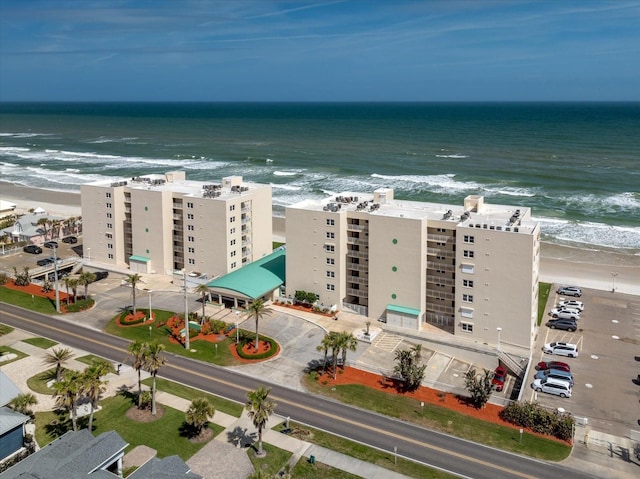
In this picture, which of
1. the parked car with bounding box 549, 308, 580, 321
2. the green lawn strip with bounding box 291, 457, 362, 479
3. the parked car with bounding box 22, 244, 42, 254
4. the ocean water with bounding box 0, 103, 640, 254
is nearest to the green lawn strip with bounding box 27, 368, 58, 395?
the green lawn strip with bounding box 291, 457, 362, 479

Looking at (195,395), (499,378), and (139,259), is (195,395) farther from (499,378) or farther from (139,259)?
(139,259)

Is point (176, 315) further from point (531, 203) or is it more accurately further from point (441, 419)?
point (531, 203)

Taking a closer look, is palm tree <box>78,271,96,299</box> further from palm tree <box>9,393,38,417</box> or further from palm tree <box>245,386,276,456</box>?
palm tree <box>245,386,276,456</box>

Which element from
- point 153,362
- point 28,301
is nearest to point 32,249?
point 28,301

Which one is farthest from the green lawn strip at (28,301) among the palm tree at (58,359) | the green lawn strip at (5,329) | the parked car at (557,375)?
the parked car at (557,375)

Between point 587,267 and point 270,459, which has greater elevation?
point 587,267

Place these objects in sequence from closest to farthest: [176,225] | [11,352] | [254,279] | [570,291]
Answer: [11,352] → [254,279] → [570,291] → [176,225]

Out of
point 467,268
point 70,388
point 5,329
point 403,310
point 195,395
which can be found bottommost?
point 195,395
